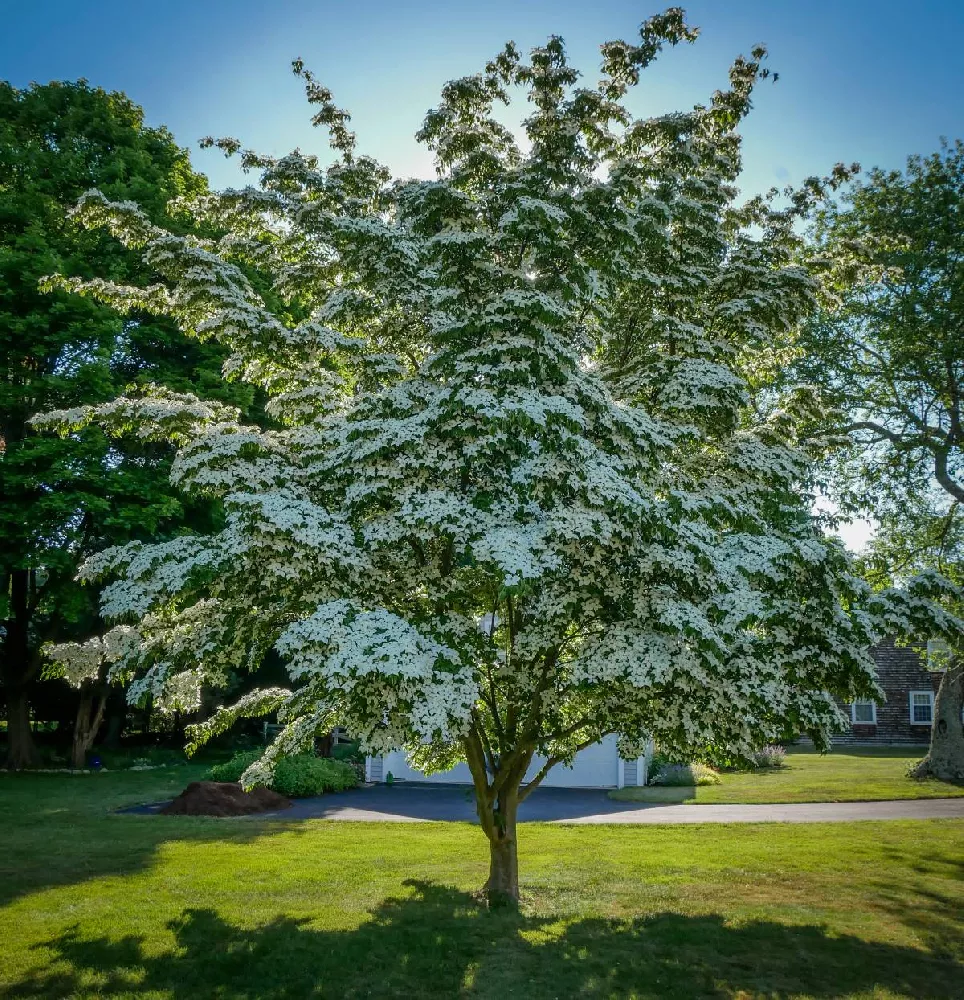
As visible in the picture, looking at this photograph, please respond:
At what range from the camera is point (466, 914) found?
9242 millimetres

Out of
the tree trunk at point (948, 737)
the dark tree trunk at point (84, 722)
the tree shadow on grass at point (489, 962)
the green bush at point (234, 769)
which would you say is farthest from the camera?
the dark tree trunk at point (84, 722)

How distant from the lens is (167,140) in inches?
973

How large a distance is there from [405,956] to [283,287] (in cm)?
806

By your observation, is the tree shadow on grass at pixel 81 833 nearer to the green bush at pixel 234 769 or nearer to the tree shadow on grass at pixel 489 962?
the green bush at pixel 234 769

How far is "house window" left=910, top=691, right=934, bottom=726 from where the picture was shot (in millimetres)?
36844

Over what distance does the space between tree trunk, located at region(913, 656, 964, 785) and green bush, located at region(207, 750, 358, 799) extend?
1634 centimetres

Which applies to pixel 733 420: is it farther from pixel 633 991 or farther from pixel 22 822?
pixel 22 822

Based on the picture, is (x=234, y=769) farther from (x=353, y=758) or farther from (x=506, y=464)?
(x=506, y=464)

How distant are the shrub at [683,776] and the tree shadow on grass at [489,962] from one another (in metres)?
14.8

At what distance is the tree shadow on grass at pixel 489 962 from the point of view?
22.9 feet

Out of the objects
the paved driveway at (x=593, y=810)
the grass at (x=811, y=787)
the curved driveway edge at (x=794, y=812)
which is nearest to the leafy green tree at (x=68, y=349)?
the paved driveway at (x=593, y=810)


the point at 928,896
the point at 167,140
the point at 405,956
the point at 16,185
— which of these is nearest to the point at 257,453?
the point at 405,956

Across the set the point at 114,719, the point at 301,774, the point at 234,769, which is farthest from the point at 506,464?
the point at 114,719

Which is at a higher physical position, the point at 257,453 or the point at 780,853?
the point at 257,453
